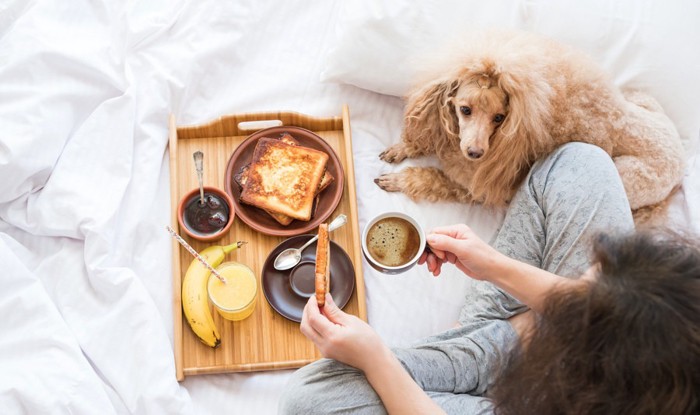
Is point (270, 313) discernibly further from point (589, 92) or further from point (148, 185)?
point (589, 92)

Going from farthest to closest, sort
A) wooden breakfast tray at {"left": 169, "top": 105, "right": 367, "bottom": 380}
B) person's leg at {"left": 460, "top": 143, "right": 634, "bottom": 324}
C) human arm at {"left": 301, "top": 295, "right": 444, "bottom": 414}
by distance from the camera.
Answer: wooden breakfast tray at {"left": 169, "top": 105, "right": 367, "bottom": 380}, person's leg at {"left": 460, "top": 143, "right": 634, "bottom": 324}, human arm at {"left": 301, "top": 295, "right": 444, "bottom": 414}

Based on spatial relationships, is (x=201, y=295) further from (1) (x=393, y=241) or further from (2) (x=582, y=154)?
(2) (x=582, y=154)

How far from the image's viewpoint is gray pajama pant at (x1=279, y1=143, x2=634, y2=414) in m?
1.27

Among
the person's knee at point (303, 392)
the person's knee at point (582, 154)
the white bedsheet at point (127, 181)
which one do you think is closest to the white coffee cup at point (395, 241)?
the person's knee at point (303, 392)

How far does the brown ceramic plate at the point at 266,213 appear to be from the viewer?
159 cm

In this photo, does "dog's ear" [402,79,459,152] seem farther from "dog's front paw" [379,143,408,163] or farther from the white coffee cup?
the white coffee cup

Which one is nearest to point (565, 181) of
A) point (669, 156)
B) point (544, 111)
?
point (544, 111)

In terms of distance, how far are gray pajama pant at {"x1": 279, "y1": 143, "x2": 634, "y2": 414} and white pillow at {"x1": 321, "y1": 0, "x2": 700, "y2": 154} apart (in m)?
0.34

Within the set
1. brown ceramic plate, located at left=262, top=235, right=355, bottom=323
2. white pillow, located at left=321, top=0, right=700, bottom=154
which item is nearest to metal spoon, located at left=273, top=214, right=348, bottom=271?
brown ceramic plate, located at left=262, top=235, right=355, bottom=323

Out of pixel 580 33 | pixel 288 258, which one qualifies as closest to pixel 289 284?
pixel 288 258

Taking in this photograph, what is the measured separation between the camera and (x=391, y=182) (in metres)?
1.72

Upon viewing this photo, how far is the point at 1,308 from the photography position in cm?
142

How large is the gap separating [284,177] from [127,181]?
1.38ft

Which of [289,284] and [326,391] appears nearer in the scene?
[326,391]
